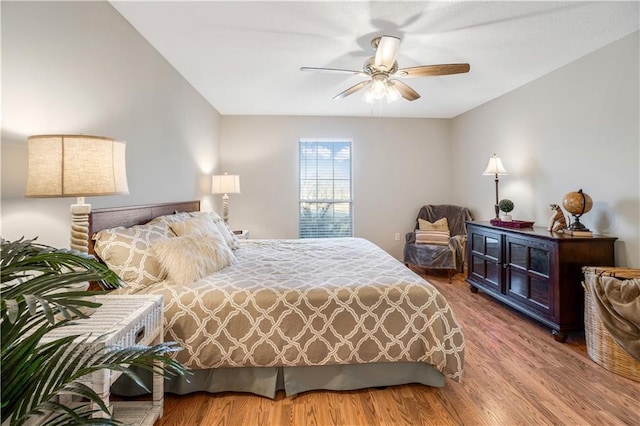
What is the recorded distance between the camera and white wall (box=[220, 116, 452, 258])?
4.71 m

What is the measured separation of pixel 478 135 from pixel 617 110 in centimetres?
186

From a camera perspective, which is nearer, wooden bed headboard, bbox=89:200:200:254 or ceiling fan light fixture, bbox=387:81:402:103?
wooden bed headboard, bbox=89:200:200:254

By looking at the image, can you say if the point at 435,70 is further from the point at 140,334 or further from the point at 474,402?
the point at 140,334

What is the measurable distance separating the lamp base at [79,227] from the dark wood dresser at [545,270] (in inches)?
129

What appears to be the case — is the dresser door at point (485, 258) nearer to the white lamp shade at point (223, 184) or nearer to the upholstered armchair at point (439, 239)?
the upholstered armchair at point (439, 239)

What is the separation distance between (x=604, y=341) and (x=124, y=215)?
11.6 feet

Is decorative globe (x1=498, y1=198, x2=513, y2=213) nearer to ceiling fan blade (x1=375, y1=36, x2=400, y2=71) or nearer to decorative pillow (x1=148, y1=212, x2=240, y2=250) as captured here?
ceiling fan blade (x1=375, y1=36, x2=400, y2=71)

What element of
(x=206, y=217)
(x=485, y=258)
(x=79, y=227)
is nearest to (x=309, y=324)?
(x=79, y=227)

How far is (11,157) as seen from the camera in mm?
1386

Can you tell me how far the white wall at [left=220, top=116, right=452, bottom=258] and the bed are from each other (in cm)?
293

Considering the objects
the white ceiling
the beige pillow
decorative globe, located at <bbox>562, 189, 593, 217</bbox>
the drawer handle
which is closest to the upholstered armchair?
decorative globe, located at <bbox>562, 189, 593, 217</bbox>

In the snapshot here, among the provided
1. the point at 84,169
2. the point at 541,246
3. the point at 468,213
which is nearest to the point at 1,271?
the point at 84,169

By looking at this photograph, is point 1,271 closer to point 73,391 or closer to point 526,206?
point 73,391

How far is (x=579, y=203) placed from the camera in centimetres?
251
